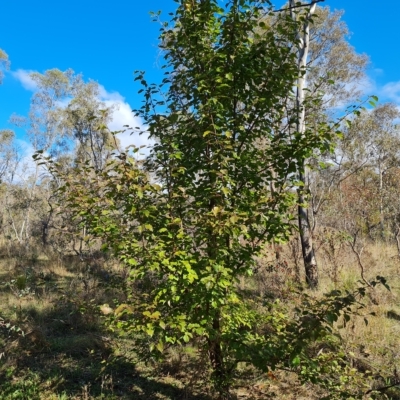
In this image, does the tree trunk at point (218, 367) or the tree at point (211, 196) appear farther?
the tree trunk at point (218, 367)

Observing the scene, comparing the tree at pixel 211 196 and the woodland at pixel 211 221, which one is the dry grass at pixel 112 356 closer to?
the woodland at pixel 211 221

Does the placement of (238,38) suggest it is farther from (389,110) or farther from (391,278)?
(389,110)

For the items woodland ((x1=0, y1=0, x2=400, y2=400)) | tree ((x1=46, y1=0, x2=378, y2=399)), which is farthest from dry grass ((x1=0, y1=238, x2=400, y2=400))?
tree ((x1=46, y1=0, x2=378, y2=399))

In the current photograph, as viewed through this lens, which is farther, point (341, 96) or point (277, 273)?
point (341, 96)

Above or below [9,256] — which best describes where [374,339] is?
below

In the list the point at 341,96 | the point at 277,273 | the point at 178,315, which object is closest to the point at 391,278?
the point at 277,273

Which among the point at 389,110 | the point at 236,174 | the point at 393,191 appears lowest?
the point at 236,174

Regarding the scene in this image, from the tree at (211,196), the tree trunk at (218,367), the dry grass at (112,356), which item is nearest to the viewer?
the tree at (211,196)

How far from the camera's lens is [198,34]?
3041mm

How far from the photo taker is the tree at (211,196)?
2.58 meters

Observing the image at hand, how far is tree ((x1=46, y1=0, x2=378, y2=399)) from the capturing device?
102 inches

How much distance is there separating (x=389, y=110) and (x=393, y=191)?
42.3 feet

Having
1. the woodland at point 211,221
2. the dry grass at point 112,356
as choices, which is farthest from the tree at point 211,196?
the dry grass at point 112,356

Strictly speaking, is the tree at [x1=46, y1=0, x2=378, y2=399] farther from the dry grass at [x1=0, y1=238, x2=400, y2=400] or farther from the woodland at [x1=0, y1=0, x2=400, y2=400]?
the dry grass at [x1=0, y1=238, x2=400, y2=400]
